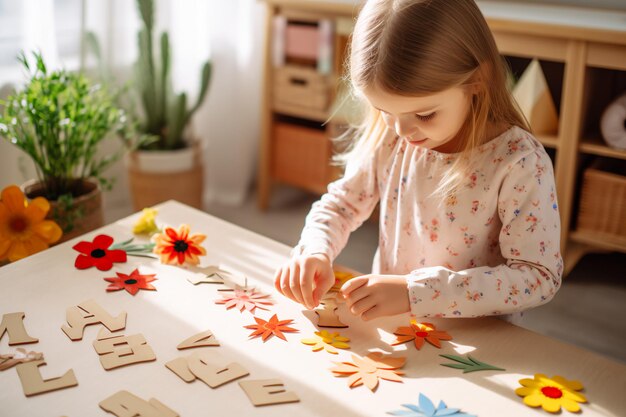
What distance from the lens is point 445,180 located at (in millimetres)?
1146

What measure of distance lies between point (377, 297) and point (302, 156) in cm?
175

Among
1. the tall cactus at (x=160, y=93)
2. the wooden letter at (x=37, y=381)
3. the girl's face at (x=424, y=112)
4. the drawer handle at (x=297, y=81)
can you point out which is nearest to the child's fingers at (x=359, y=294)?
the girl's face at (x=424, y=112)

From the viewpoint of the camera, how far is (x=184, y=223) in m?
1.30

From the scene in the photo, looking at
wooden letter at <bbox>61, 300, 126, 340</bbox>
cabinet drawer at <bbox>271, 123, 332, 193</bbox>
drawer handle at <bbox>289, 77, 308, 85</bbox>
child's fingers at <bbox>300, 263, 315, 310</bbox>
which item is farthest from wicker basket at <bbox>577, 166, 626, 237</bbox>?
wooden letter at <bbox>61, 300, 126, 340</bbox>

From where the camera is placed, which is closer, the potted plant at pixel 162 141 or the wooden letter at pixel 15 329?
the wooden letter at pixel 15 329

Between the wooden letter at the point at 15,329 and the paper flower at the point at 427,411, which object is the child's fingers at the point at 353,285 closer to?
the paper flower at the point at 427,411

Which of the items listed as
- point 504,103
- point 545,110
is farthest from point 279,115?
point 504,103

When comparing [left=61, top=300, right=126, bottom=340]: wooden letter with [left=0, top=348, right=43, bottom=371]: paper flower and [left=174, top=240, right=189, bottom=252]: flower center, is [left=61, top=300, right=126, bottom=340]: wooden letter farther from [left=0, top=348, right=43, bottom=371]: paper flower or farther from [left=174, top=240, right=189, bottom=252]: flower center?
[left=174, top=240, right=189, bottom=252]: flower center

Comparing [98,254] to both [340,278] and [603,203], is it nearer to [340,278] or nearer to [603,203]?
[340,278]

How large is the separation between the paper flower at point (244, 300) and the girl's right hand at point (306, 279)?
0.03 m

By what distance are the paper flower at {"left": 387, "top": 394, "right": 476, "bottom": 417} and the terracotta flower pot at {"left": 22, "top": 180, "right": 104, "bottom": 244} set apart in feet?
3.83

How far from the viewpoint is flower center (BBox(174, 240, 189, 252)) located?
45.9 inches

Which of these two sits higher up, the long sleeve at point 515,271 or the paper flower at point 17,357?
the long sleeve at point 515,271

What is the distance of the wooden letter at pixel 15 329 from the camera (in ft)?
3.03
